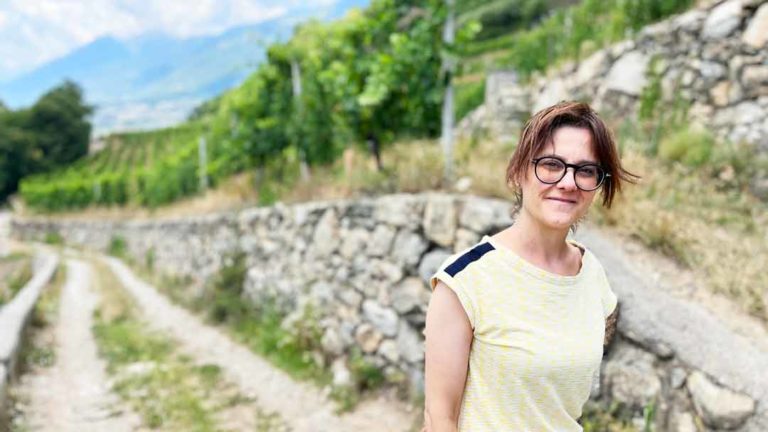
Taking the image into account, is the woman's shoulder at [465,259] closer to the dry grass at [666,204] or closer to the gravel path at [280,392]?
the dry grass at [666,204]

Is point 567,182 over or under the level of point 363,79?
under

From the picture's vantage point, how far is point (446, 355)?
4.38 feet

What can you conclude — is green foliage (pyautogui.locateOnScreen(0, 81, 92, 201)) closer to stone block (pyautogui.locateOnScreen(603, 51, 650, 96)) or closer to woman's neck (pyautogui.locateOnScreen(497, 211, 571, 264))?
stone block (pyautogui.locateOnScreen(603, 51, 650, 96))

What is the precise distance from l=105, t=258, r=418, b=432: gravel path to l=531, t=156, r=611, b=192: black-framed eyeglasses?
3394 mm

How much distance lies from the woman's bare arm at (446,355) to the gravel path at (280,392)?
3.12m

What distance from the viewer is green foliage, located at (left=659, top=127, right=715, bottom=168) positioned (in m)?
4.83

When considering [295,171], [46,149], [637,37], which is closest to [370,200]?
[637,37]

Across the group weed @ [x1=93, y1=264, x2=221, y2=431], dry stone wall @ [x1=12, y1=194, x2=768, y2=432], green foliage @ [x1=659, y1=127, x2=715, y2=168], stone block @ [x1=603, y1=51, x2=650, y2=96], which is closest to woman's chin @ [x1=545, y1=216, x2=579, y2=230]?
dry stone wall @ [x1=12, y1=194, x2=768, y2=432]

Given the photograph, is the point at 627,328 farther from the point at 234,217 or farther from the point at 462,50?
the point at 234,217

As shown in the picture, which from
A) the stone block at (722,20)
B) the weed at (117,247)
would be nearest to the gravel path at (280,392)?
the stone block at (722,20)

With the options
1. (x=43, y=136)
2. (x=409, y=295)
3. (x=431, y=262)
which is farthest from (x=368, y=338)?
(x=43, y=136)

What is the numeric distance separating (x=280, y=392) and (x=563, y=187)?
4572 millimetres

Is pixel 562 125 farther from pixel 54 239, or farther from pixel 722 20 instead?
pixel 54 239

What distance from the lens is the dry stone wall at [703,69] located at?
5309 millimetres
